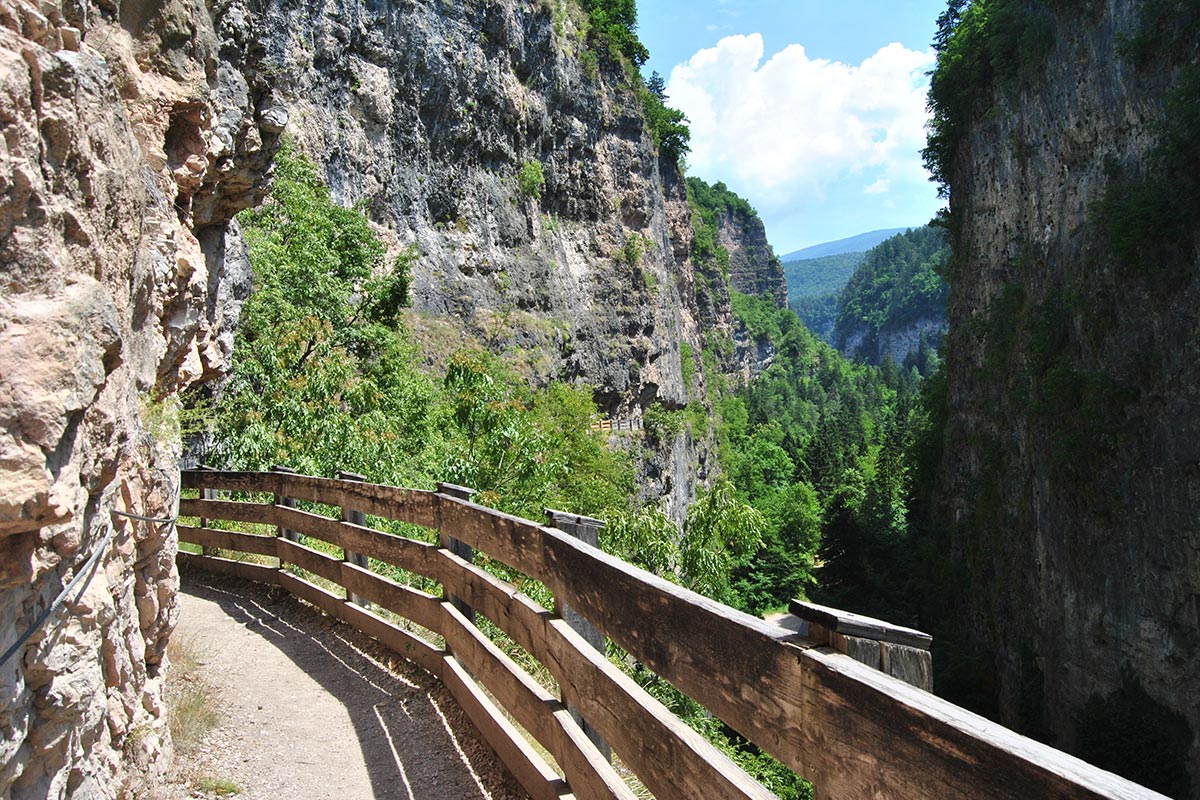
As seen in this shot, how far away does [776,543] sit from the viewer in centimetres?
5466

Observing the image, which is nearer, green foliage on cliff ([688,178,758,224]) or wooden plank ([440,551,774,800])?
wooden plank ([440,551,774,800])

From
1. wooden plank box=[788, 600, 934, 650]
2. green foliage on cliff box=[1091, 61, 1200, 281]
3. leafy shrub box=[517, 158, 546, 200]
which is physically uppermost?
leafy shrub box=[517, 158, 546, 200]

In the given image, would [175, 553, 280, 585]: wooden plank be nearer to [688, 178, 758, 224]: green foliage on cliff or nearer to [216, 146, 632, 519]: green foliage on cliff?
[216, 146, 632, 519]: green foliage on cliff

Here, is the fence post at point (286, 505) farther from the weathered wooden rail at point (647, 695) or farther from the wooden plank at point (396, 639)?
the weathered wooden rail at point (647, 695)

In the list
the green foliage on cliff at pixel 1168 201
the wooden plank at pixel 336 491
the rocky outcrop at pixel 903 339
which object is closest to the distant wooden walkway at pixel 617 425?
the green foliage on cliff at pixel 1168 201

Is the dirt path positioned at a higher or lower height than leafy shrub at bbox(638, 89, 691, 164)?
lower

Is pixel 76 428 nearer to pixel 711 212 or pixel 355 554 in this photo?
pixel 355 554

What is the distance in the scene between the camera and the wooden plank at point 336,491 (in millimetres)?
5137

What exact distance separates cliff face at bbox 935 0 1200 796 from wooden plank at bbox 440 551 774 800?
22962 millimetres

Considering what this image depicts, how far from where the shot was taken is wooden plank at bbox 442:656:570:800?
3420mm

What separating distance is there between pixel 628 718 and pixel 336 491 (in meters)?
4.17

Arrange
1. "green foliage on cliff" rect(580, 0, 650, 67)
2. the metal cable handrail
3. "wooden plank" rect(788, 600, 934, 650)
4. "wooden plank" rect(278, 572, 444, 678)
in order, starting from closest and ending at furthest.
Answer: "wooden plank" rect(788, 600, 934, 650) → the metal cable handrail → "wooden plank" rect(278, 572, 444, 678) → "green foliage on cliff" rect(580, 0, 650, 67)

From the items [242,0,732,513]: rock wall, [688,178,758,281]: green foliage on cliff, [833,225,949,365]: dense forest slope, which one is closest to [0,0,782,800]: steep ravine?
[242,0,732,513]: rock wall

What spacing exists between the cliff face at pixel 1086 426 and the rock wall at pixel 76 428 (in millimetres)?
24131
